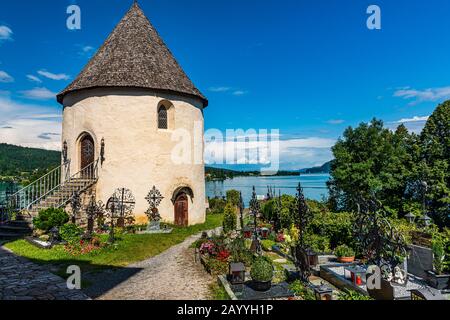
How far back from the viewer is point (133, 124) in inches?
754

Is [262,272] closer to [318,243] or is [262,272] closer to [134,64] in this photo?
[318,243]

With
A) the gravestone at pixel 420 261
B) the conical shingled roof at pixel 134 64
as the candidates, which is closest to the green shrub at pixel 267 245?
the gravestone at pixel 420 261

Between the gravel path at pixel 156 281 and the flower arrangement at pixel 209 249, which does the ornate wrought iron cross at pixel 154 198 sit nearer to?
the gravel path at pixel 156 281

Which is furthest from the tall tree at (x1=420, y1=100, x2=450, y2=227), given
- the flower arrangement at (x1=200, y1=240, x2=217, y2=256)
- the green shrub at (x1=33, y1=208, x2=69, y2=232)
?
the green shrub at (x1=33, y1=208, x2=69, y2=232)

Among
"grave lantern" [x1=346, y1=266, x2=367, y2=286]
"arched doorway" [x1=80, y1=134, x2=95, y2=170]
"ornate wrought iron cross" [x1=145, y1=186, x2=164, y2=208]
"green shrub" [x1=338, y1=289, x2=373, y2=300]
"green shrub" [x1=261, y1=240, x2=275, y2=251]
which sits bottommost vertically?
"green shrub" [x1=261, y1=240, x2=275, y2=251]

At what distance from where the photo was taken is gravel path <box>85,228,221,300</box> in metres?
8.73

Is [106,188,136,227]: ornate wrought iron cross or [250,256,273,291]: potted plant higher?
[106,188,136,227]: ornate wrought iron cross

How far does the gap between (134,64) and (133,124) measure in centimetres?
384

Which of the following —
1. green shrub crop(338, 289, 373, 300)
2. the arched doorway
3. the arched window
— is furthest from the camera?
the arched window

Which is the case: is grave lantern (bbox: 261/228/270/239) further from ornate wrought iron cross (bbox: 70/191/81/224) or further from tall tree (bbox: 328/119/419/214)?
ornate wrought iron cross (bbox: 70/191/81/224)

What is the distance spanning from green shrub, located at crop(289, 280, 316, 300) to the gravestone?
4.34m
